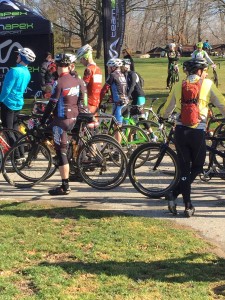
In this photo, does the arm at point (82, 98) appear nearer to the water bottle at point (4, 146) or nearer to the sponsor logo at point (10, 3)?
the water bottle at point (4, 146)

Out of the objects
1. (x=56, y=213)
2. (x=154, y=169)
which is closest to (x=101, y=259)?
(x=56, y=213)

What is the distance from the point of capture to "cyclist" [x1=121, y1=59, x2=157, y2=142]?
9.01m

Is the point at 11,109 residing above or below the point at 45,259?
above

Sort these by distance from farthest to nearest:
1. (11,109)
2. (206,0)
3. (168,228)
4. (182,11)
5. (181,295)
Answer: (182,11) → (206,0) → (11,109) → (168,228) → (181,295)

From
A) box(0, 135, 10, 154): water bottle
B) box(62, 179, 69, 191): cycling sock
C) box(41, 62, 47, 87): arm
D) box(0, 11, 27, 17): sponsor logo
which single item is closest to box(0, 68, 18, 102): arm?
box(0, 135, 10, 154): water bottle

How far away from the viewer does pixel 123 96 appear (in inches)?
335

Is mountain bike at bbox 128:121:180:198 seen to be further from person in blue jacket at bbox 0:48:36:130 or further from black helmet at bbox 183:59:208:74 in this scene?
person in blue jacket at bbox 0:48:36:130

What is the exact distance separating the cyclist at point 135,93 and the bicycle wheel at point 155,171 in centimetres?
178

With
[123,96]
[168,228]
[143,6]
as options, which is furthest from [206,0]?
[168,228]

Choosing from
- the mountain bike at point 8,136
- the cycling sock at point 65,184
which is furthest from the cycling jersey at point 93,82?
the cycling sock at point 65,184

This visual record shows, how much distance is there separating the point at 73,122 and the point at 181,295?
334 centimetres

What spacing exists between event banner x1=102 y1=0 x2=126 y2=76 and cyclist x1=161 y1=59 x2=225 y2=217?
7491 mm

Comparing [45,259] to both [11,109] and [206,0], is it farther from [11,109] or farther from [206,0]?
[206,0]

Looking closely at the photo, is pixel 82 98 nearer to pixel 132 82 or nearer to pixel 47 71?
pixel 132 82
